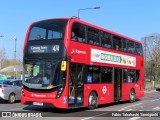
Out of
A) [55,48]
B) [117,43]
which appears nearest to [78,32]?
[55,48]

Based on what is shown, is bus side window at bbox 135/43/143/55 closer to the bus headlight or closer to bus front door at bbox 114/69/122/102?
bus front door at bbox 114/69/122/102

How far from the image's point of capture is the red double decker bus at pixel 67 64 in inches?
599

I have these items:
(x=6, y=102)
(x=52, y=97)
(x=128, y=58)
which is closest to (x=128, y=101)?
(x=128, y=58)

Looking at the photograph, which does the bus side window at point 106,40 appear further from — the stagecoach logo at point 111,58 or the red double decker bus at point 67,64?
the stagecoach logo at point 111,58

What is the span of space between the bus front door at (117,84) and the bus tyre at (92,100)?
9.16ft

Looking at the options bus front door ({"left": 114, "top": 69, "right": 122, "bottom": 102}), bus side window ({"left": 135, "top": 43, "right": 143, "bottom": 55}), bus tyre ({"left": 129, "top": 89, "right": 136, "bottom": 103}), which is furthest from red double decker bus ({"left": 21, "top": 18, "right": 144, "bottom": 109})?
bus side window ({"left": 135, "top": 43, "right": 143, "bottom": 55})

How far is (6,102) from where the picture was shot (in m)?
22.4

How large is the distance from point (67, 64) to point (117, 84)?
6.42 m

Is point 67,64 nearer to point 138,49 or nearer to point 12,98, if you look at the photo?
point 12,98

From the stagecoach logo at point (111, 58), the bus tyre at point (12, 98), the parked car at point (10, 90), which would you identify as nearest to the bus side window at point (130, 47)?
the stagecoach logo at point (111, 58)

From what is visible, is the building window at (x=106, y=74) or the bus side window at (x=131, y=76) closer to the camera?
the building window at (x=106, y=74)

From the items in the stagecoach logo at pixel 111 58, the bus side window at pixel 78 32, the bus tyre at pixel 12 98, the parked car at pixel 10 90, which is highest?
the bus side window at pixel 78 32

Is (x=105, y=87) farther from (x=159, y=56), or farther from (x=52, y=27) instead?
(x=159, y=56)

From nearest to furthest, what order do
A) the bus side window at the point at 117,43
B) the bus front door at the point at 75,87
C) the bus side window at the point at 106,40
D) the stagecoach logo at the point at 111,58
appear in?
the bus front door at the point at 75,87, the stagecoach logo at the point at 111,58, the bus side window at the point at 106,40, the bus side window at the point at 117,43
